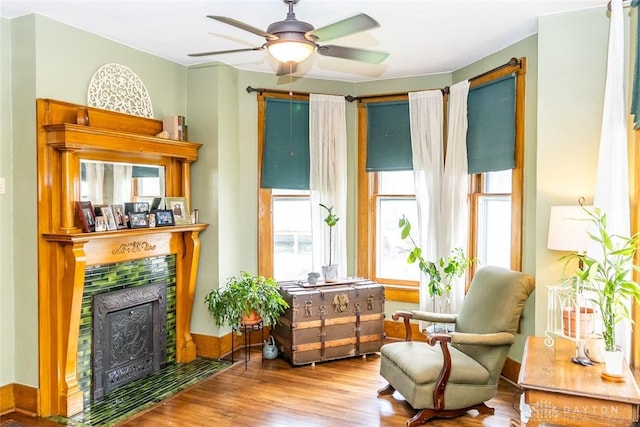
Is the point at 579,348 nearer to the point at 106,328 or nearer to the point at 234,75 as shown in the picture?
the point at 106,328

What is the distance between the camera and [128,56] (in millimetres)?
3789

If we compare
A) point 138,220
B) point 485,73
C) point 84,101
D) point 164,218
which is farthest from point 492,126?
point 84,101

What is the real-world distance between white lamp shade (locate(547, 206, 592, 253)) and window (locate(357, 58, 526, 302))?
95 centimetres

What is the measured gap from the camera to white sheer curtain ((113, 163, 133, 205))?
3.61 meters

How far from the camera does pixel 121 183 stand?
3.67m

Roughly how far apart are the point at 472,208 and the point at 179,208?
2767 millimetres

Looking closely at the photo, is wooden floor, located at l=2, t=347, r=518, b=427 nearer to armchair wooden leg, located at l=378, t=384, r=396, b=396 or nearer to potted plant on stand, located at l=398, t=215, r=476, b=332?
armchair wooden leg, located at l=378, t=384, r=396, b=396

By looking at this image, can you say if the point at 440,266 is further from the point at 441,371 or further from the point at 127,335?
the point at 127,335

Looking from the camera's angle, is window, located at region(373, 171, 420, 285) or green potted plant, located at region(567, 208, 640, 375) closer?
green potted plant, located at region(567, 208, 640, 375)

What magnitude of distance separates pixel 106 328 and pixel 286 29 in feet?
8.54

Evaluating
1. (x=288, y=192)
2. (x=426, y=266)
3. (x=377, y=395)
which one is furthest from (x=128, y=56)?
(x=377, y=395)

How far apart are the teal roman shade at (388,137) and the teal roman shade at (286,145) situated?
0.69 m

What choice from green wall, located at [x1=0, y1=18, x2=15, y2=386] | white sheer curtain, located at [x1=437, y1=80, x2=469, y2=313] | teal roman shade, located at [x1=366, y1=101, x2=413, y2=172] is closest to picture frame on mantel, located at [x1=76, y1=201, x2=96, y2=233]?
green wall, located at [x1=0, y1=18, x2=15, y2=386]

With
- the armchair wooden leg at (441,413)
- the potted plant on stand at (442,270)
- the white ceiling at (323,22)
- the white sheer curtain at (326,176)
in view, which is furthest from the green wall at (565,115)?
the white sheer curtain at (326,176)
